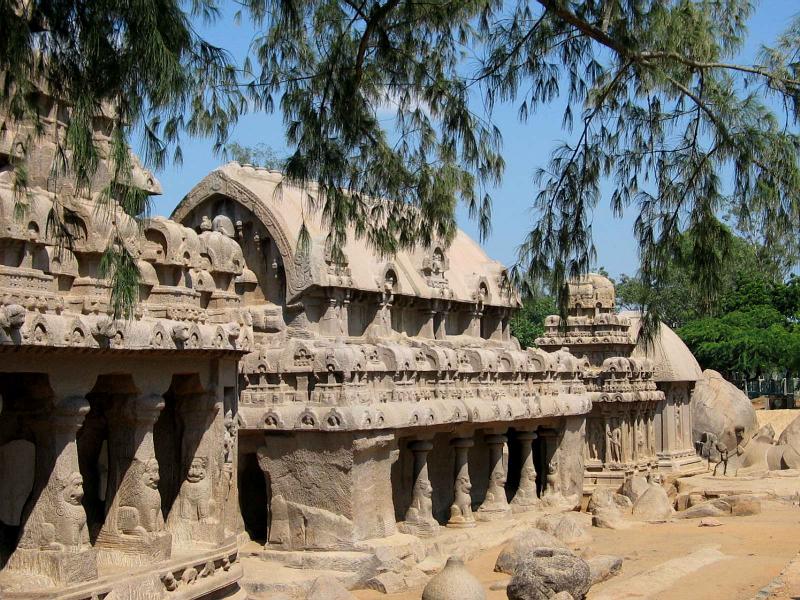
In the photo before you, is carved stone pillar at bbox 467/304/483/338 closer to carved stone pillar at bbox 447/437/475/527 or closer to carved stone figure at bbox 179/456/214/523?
carved stone pillar at bbox 447/437/475/527

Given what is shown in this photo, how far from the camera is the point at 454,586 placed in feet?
49.4

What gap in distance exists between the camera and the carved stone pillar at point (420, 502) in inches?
782

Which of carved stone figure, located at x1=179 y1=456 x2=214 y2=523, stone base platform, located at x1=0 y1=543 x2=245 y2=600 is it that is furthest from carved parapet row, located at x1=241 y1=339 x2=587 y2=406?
stone base platform, located at x1=0 y1=543 x2=245 y2=600

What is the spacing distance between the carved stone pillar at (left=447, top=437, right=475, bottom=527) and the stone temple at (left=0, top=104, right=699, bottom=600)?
5 centimetres

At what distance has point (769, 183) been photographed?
Result: 12.6m

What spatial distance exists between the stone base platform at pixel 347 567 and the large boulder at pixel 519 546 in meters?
0.97

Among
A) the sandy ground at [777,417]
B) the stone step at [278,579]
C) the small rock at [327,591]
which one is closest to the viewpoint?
the small rock at [327,591]

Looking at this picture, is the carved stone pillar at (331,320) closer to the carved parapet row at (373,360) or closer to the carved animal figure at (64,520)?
the carved parapet row at (373,360)

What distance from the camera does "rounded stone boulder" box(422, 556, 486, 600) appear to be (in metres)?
15.0

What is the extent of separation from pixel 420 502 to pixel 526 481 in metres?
5.02

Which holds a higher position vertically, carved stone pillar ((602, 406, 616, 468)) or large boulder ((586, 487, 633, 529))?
carved stone pillar ((602, 406, 616, 468))

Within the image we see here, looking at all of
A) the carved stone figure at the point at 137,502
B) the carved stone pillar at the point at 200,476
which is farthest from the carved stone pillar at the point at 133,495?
the carved stone pillar at the point at 200,476

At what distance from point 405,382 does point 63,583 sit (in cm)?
894

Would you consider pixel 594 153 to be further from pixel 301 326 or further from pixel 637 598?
pixel 301 326
